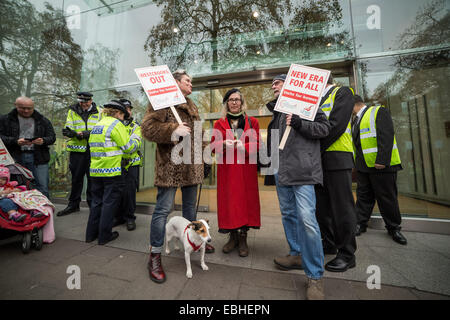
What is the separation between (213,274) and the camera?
1.83 metres

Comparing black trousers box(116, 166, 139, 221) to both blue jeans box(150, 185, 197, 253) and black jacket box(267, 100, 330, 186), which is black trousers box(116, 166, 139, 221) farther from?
black jacket box(267, 100, 330, 186)

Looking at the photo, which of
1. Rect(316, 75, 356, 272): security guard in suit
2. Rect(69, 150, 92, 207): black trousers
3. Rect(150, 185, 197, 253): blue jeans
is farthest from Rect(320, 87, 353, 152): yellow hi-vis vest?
Rect(69, 150, 92, 207): black trousers

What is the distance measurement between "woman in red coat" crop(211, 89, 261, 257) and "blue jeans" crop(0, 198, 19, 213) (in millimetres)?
2679

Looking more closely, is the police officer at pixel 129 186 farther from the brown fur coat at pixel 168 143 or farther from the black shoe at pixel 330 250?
the black shoe at pixel 330 250

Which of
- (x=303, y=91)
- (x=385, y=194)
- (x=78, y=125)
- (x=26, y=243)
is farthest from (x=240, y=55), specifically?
(x=26, y=243)

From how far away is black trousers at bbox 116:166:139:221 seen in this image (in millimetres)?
3305

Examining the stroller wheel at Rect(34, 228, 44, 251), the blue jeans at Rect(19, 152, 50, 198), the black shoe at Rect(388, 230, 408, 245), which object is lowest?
the black shoe at Rect(388, 230, 408, 245)

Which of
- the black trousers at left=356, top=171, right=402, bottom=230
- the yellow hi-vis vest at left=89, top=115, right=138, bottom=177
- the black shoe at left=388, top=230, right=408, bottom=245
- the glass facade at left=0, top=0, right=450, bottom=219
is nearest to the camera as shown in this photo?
the yellow hi-vis vest at left=89, top=115, right=138, bottom=177

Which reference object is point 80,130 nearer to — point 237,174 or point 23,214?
point 23,214

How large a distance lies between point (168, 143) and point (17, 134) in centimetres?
362

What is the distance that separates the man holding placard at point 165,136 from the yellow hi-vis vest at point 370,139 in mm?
2766
